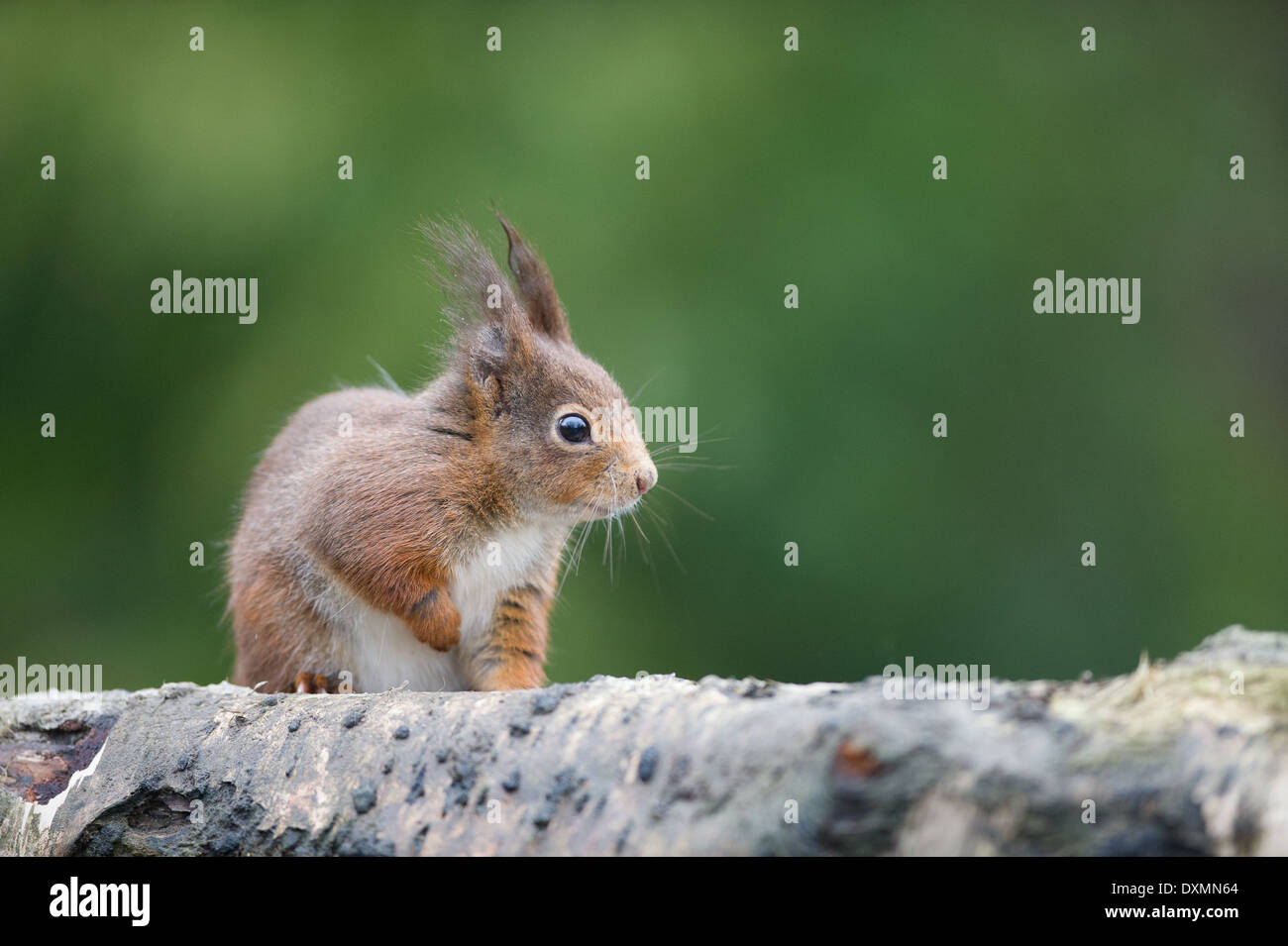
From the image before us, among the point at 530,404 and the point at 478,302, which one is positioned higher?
the point at 478,302

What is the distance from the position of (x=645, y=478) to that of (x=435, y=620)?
76cm

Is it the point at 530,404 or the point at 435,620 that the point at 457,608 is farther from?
the point at 530,404

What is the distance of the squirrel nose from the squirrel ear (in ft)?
2.38

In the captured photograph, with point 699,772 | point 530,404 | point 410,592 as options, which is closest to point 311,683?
point 410,592

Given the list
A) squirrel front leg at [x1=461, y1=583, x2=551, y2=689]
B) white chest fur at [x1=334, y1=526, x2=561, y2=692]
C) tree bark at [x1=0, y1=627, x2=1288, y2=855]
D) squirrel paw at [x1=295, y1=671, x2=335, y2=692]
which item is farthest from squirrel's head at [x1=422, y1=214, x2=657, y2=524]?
tree bark at [x1=0, y1=627, x2=1288, y2=855]

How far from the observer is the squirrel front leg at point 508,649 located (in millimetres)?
3932

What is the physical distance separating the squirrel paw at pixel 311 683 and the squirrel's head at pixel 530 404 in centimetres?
84

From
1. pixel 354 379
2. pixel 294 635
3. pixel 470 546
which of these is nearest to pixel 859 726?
pixel 470 546

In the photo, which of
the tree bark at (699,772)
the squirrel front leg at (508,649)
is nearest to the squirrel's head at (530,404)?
the squirrel front leg at (508,649)

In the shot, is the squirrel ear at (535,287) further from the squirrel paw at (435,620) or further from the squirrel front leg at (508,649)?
the squirrel paw at (435,620)

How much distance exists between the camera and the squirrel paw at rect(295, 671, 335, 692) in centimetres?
377

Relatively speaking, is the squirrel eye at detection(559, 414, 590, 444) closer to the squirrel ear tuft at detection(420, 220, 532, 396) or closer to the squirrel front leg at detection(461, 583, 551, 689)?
the squirrel ear tuft at detection(420, 220, 532, 396)

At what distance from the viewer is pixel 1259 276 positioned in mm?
6652

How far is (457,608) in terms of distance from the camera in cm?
377
